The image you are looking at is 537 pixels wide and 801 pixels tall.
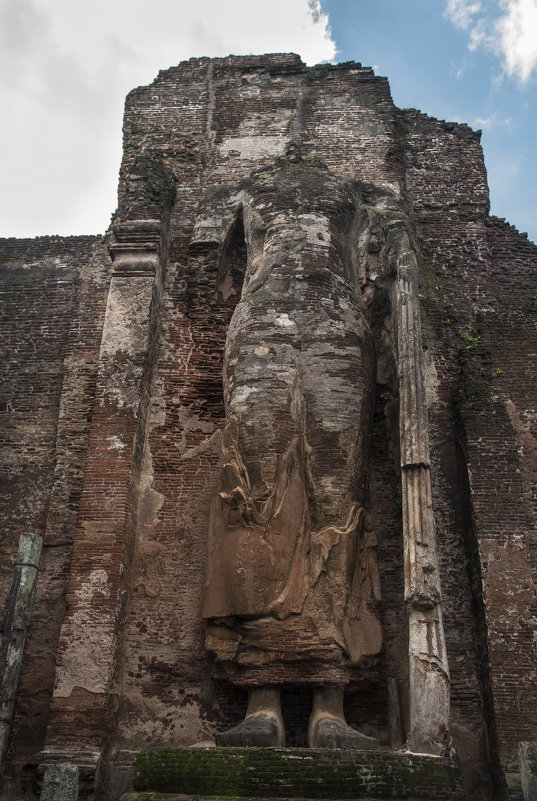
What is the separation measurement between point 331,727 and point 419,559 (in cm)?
139

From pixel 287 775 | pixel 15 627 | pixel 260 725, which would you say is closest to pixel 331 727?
pixel 260 725

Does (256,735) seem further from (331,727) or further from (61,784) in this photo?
(61,784)

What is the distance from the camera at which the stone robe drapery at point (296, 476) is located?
6.29 meters

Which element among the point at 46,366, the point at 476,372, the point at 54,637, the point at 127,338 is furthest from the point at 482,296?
the point at 54,637

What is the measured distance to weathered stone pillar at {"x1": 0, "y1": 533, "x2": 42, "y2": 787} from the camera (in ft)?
20.0

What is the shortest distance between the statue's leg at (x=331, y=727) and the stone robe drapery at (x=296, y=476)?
154 mm

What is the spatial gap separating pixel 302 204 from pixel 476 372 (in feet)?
7.97

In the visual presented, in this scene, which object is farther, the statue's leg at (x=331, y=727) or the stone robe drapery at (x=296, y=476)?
the stone robe drapery at (x=296, y=476)

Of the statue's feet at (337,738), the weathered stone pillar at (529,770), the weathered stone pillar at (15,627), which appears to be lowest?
the weathered stone pillar at (529,770)

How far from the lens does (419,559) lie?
21.1ft

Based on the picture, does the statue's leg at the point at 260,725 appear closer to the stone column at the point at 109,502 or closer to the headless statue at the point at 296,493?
the headless statue at the point at 296,493

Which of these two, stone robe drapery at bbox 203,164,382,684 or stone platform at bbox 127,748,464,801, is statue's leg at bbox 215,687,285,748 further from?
stone platform at bbox 127,748,464,801

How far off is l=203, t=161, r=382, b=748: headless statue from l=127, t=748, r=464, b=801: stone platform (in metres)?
0.50

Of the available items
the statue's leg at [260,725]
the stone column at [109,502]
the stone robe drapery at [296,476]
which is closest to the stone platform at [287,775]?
the statue's leg at [260,725]
